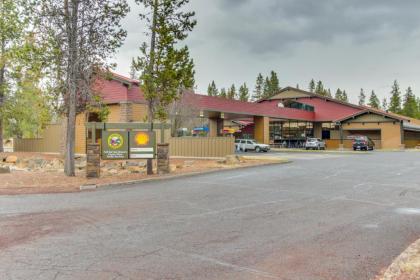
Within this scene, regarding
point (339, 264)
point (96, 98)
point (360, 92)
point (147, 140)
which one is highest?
point (360, 92)

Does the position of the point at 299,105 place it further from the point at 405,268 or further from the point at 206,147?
the point at 405,268

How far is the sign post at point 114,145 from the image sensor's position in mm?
14617

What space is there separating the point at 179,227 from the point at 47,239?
7.55 feet

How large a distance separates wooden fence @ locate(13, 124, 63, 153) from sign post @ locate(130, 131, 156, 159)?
47.3ft

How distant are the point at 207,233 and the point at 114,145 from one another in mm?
9465

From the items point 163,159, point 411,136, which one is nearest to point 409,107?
point 411,136

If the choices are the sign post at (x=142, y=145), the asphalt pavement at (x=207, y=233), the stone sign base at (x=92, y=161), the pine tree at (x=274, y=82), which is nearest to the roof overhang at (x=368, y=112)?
the asphalt pavement at (x=207, y=233)

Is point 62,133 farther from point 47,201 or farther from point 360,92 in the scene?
point 360,92

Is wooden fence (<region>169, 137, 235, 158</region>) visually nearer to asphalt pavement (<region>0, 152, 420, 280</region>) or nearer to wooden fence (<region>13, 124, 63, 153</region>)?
wooden fence (<region>13, 124, 63, 153</region>)

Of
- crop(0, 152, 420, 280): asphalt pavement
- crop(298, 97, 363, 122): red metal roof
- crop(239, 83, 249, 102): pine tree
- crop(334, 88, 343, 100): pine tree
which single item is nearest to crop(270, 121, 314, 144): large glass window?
crop(298, 97, 363, 122): red metal roof

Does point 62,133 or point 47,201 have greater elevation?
point 62,133

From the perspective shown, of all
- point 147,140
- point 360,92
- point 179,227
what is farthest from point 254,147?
point 360,92

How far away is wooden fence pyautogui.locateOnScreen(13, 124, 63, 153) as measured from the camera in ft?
92.0

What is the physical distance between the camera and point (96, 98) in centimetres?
→ 1518
